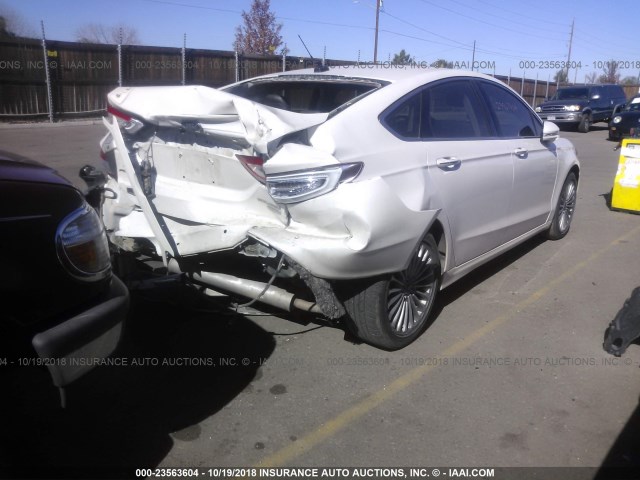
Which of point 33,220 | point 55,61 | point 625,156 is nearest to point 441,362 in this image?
point 33,220

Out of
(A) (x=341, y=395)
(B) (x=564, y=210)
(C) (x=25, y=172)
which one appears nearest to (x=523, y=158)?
(B) (x=564, y=210)

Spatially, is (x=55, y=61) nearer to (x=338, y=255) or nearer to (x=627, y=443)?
(x=338, y=255)

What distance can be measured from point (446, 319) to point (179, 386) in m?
2.07

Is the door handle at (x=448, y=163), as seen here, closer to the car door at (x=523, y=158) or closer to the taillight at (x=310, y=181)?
the taillight at (x=310, y=181)

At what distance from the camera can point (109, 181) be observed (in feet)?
14.1

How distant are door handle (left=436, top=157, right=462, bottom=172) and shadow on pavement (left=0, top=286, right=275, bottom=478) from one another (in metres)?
1.64

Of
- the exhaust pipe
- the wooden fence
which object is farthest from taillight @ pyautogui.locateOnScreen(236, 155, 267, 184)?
the wooden fence

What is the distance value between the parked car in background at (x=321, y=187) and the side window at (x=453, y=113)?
2 centimetres

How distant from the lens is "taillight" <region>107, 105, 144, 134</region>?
3676 millimetres

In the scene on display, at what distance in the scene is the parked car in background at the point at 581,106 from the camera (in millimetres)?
23250

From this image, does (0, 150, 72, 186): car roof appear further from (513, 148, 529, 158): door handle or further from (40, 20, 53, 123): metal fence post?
(40, 20, 53, 123): metal fence post

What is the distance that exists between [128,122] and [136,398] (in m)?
1.70

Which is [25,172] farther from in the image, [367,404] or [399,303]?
[399,303]

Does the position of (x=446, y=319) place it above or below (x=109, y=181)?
below
